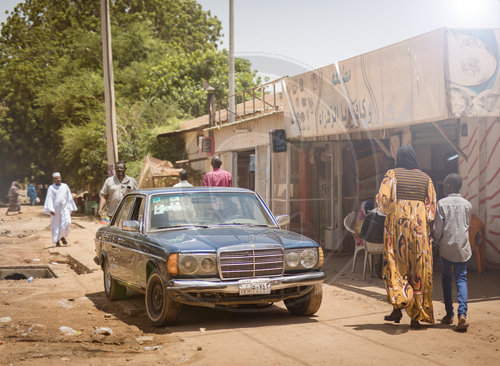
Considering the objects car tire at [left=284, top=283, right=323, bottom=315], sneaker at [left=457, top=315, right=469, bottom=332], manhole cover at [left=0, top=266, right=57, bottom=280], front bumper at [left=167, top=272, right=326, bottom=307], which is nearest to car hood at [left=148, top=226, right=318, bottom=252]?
front bumper at [left=167, top=272, right=326, bottom=307]

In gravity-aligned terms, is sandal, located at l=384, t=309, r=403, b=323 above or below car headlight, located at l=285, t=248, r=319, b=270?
below

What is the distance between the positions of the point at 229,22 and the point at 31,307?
14063 millimetres

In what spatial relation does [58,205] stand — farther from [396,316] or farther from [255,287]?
[396,316]

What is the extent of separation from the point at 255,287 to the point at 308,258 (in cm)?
78

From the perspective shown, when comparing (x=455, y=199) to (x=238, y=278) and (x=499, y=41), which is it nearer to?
(x=238, y=278)

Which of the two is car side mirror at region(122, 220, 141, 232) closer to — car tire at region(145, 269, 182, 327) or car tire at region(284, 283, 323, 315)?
car tire at region(145, 269, 182, 327)

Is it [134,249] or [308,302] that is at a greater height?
[134,249]

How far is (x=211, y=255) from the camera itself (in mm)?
6539

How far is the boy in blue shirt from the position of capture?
6.56 m

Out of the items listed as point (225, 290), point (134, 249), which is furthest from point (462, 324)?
point (134, 249)

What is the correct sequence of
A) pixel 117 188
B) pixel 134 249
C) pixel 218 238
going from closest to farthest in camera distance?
1. pixel 218 238
2. pixel 134 249
3. pixel 117 188

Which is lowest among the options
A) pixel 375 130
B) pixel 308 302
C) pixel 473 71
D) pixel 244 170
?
pixel 308 302

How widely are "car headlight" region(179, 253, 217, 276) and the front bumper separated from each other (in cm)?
10

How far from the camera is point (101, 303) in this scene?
882 centimetres
